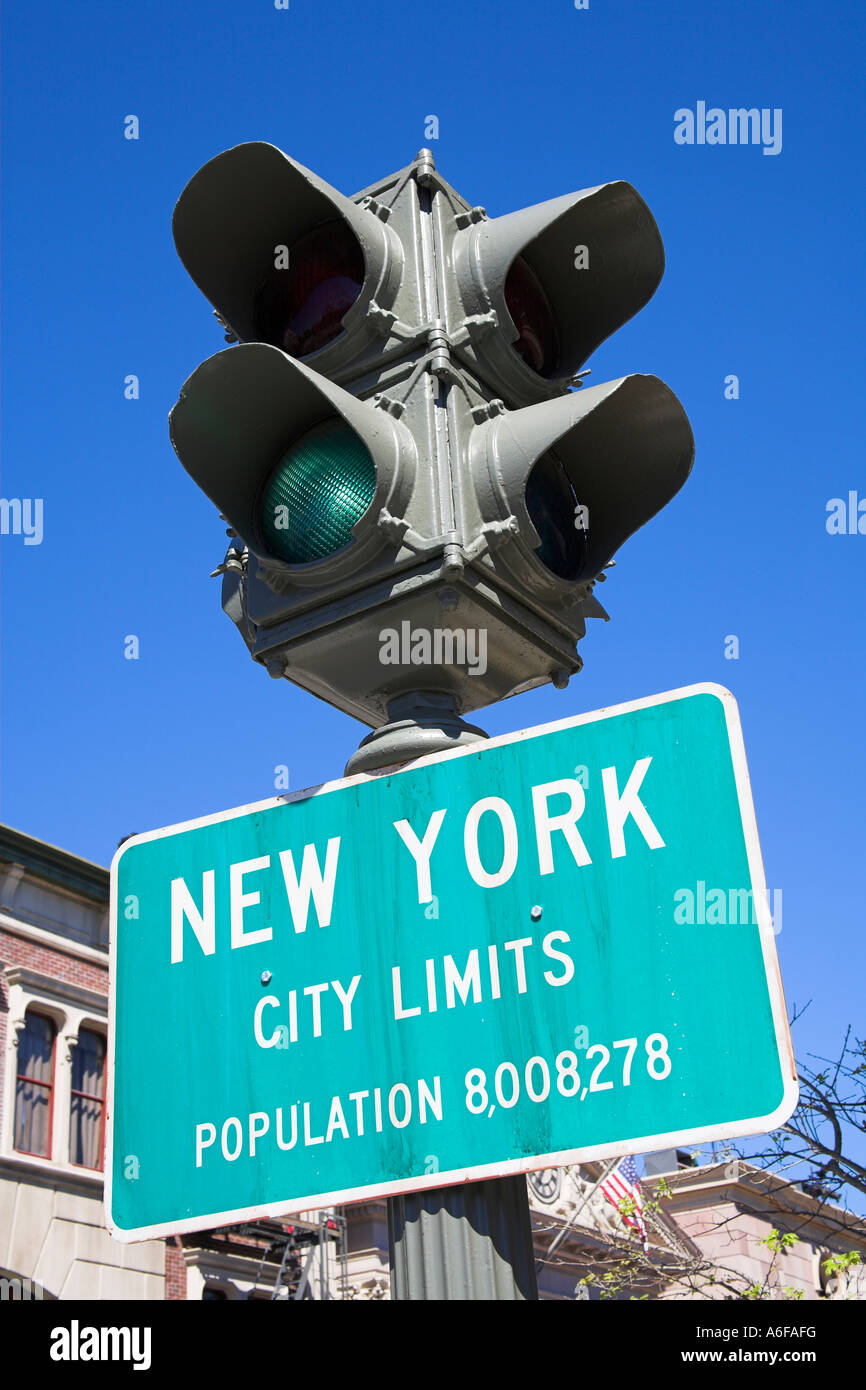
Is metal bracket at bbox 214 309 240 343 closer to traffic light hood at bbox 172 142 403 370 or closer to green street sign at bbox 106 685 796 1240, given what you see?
traffic light hood at bbox 172 142 403 370

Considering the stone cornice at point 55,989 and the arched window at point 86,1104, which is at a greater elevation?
the stone cornice at point 55,989

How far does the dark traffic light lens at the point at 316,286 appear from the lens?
385 centimetres

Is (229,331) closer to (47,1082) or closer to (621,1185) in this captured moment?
(47,1082)

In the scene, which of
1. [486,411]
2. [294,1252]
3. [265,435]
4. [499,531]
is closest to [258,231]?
[265,435]

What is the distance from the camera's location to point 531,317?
392cm

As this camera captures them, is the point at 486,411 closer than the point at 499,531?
No

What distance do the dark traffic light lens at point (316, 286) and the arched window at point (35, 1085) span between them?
63.2 feet

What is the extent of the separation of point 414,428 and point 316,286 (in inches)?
30.4

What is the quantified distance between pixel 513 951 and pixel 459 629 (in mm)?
853

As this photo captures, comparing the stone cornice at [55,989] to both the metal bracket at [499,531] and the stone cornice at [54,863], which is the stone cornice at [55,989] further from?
the metal bracket at [499,531]

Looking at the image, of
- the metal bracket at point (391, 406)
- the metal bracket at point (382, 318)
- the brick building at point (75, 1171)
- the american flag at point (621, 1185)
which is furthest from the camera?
the american flag at point (621, 1185)

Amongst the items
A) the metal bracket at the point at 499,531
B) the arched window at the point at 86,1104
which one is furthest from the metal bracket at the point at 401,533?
the arched window at the point at 86,1104

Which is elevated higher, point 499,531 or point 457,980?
point 499,531
